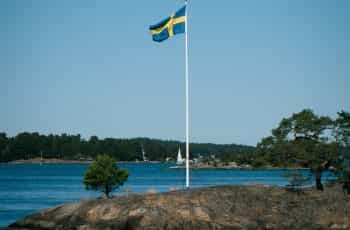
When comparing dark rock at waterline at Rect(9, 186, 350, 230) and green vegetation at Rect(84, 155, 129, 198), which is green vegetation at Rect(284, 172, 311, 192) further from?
green vegetation at Rect(84, 155, 129, 198)

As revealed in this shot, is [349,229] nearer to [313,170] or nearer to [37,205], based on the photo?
[313,170]

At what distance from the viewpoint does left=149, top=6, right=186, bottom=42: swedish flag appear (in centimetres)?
4338

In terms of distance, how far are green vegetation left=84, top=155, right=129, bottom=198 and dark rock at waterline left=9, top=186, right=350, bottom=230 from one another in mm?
12170

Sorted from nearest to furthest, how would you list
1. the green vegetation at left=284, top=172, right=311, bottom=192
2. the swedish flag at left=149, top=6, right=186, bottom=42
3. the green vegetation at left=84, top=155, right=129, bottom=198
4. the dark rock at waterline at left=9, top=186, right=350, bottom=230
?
the dark rock at waterline at left=9, top=186, right=350, bottom=230, the green vegetation at left=284, top=172, right=311, bottom=192, the swedish flag at left=149, top=6, right=186, bottom=42, the green vegetation at left=84, top=155, right=129, bottom=198

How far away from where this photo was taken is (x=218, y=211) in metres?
37.7

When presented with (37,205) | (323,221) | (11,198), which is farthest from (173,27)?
(11,198)

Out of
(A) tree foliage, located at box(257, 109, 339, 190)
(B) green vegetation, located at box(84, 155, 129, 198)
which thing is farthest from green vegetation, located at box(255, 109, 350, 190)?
(B) green vegetation, located at box(84, 155, 129, 198)

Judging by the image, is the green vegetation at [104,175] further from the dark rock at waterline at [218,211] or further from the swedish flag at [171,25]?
the swedish flag at [171,25]

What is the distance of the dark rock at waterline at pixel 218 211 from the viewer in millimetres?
36906

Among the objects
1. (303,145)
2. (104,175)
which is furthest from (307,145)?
(104,175)

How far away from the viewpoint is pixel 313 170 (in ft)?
137

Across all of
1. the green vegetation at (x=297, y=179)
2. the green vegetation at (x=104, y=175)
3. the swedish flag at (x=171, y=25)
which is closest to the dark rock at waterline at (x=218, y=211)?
the green vegetation at (x=297, y=179)

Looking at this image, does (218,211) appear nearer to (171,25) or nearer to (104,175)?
(171,25)

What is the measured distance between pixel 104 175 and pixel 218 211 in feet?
57.0
